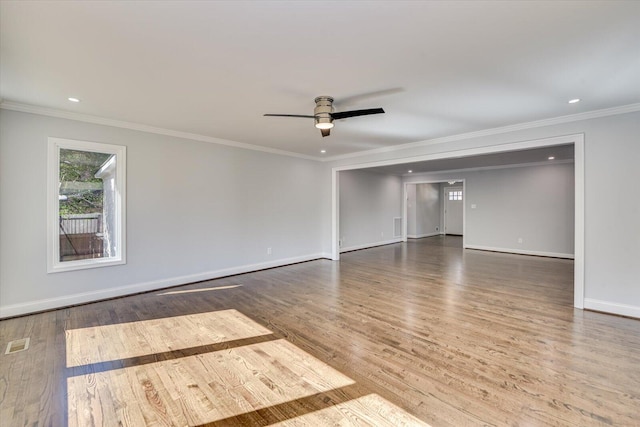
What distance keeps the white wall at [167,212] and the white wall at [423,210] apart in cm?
510

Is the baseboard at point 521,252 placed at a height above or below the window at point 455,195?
below

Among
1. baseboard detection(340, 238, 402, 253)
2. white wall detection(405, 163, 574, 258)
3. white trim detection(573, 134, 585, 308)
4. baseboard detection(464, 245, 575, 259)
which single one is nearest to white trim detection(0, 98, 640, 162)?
white trim detection(573, 134, 585, 308)

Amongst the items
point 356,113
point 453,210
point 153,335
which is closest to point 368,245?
point 453,210

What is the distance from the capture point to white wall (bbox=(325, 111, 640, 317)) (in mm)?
3479

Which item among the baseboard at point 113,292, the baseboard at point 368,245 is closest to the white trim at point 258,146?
the baseboard at point 113,292

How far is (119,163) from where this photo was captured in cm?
419

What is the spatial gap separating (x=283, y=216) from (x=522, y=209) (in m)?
6.57

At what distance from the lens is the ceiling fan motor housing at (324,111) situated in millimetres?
3143

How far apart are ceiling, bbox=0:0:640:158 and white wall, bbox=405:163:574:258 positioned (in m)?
4.70

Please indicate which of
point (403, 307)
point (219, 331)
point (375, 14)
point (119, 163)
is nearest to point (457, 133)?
point (403, 307)

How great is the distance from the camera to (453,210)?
12375 mm

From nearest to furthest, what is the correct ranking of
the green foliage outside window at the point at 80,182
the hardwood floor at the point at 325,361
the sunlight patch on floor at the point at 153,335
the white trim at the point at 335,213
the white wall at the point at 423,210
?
1. the hardwood floor at the point at 325,361
2. the sunlight patch on floor at the point at 153,335
3. the green foliage outside window at the point at 80,182
4. the white trim at the point at 335,213
5. the white wall at the point at 423,210

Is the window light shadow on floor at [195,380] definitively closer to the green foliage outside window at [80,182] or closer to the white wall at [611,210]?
the green foliage outside window at [80,182]

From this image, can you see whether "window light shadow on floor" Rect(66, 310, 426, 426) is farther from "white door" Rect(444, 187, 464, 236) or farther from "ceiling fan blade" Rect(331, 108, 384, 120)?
"white door" Rect(444, 187, 464, 236)
